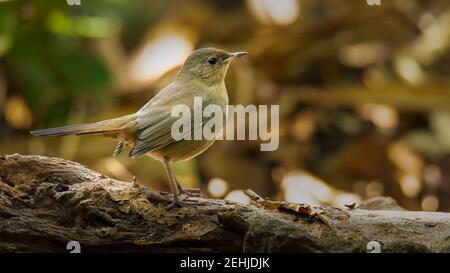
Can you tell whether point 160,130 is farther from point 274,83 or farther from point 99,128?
A: point 274,83

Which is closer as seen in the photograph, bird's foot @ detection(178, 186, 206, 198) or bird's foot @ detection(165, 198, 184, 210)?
bird's foot @ detection(165, 198, 184, 210)

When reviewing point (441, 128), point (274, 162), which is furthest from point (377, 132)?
point (274, 162)

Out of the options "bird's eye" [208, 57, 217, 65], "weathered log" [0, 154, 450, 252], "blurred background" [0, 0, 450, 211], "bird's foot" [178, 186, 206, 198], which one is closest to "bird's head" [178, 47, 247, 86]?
"bird's eye" [208, 57, 217, 65]

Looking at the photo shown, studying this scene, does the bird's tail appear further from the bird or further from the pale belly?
the pale belly

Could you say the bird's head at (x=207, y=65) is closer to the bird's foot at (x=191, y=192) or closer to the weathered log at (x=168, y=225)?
the bird's foot at (x=191, y=192)

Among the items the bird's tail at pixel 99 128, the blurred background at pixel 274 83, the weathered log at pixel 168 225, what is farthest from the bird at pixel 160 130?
the blurred background at pixel 274 83
